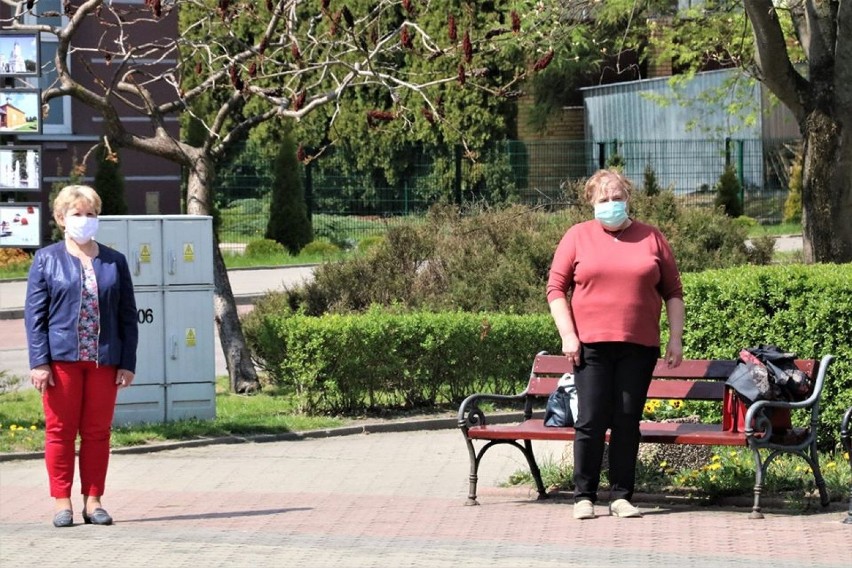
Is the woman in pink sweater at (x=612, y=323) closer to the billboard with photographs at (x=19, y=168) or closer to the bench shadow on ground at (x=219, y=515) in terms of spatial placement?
the bench shadow on ground at (x=219, y=515)

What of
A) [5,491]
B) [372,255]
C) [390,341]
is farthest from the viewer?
[372,255]

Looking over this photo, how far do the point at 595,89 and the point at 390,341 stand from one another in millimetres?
30517

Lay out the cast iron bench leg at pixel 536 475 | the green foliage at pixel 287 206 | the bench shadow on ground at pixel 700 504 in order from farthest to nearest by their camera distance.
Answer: the green foliage at pixel 287 206 < the cast iron bench leg at pixel 536 475 < the bench shadow on ground at pixel 700 504

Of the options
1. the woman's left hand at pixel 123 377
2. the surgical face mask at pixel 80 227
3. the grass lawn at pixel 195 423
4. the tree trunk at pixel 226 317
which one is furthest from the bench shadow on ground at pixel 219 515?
the tree trunk at pixel 226 317

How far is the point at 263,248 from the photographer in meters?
31.4

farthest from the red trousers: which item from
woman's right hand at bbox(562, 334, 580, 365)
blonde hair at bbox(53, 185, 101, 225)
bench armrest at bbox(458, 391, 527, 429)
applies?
woman's right hand at bbox(562, 334, 580, 365)

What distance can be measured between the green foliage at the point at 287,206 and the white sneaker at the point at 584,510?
2453 cm

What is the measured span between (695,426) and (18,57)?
6.80m

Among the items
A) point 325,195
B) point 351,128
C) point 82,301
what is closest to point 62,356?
point 82,301

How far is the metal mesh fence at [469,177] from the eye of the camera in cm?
3372

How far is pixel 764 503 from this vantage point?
8.70 m

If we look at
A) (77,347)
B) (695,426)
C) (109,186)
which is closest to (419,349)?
(695,426)

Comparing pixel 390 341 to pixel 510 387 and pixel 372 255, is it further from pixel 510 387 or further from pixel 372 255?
pixel 372 255

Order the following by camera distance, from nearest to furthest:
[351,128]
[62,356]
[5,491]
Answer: [62,356] → [5,491] → [351,128]
